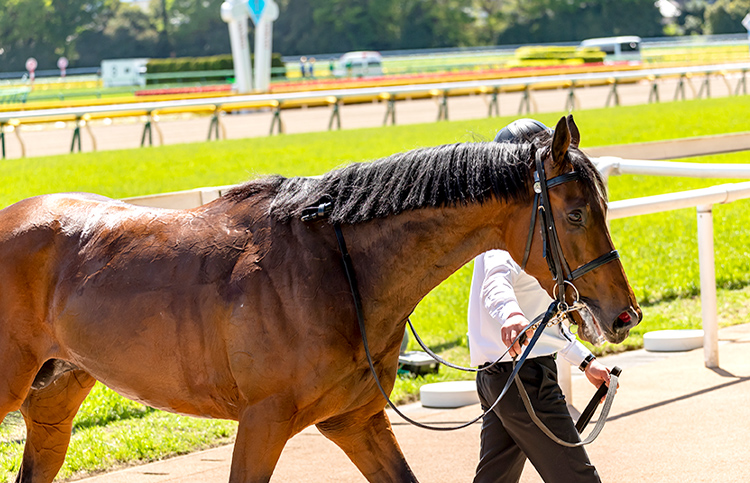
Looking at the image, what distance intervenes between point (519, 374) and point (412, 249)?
0.69 m

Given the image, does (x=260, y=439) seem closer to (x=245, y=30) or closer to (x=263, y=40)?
(x=245, y=30)

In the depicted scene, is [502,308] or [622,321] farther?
[502,308]

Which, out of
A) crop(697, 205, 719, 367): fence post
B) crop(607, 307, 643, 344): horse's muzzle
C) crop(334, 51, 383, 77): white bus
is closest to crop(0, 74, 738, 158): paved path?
crop(334, 51, 383, 77): white bus

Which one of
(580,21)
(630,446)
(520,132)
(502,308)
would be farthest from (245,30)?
(580,21)

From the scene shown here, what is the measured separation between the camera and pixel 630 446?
4469 millimetres

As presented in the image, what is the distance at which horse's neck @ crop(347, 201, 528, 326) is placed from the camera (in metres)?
2.82

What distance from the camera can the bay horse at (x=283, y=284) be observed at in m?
2.77

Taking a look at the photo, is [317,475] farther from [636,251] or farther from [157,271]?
[636,251]

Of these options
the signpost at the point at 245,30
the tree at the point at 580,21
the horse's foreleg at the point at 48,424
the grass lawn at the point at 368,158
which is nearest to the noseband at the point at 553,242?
the grass lawn at the point at 368,158

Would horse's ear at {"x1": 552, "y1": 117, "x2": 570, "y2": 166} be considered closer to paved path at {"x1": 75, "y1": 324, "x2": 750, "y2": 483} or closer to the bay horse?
the bay horse

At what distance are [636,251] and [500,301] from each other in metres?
6.37

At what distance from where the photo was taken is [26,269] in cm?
319

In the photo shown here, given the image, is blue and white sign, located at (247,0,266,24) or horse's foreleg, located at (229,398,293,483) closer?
horse's foreleg, located at (229,398,293,483)

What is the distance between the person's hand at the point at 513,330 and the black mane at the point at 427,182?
1.48ft
